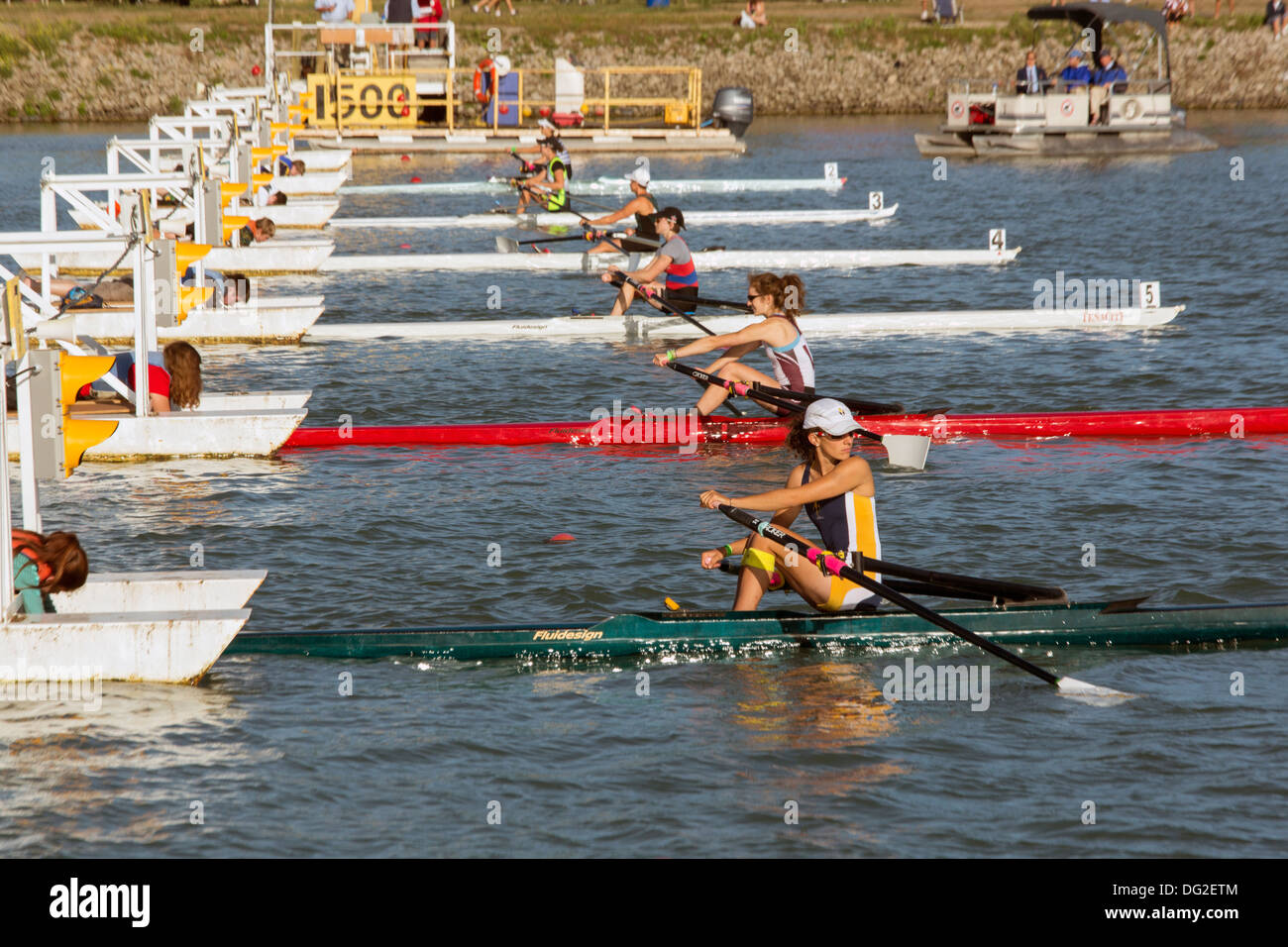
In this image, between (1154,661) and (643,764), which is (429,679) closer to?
(643,764)

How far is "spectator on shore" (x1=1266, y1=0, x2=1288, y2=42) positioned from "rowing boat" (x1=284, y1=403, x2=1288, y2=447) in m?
42.3

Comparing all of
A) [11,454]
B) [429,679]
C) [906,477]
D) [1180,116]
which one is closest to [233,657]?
[429,679]

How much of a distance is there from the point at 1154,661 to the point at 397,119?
3867 cm

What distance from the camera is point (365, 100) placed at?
4397 cm

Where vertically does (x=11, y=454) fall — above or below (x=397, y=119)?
below

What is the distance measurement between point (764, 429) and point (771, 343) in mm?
1165

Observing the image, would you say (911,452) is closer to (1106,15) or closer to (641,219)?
(641,219)

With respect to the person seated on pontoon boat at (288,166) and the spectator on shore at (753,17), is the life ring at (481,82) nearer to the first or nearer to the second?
the person seated on pontoon boat at (288,166)

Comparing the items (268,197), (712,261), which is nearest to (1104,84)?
(712,261)

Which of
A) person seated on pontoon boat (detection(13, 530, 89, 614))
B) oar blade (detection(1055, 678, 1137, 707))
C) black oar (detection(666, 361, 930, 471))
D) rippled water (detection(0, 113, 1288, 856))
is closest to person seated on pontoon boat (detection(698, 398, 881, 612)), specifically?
rippled water (detection(0, 113, 1288, 856))

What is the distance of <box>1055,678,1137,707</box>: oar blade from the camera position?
27.9 ft

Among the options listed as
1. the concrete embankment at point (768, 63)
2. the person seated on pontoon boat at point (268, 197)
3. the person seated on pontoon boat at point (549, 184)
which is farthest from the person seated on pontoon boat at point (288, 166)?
the concrete embankment at point (768, 63)

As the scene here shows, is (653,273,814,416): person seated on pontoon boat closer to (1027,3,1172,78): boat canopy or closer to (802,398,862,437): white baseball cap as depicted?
(802,398,862,437): white baseball cap
